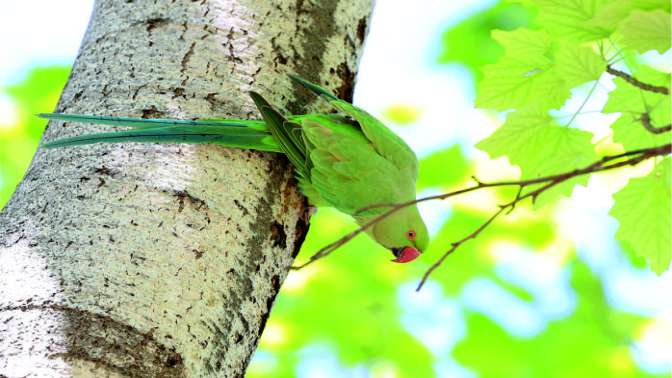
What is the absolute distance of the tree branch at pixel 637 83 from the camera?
1723 mm

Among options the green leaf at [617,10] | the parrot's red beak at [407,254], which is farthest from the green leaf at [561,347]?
the green leaf at [617,10]

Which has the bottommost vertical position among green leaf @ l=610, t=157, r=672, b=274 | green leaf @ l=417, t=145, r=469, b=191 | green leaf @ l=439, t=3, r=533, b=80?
green leaf @ l=417, t=145, r=469, b=191

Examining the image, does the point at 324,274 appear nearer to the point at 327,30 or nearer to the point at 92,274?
the point at 327,30

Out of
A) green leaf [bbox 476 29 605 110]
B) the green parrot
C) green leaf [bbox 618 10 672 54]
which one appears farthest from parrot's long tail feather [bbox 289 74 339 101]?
green leaf [bbox 618 10 672 54]

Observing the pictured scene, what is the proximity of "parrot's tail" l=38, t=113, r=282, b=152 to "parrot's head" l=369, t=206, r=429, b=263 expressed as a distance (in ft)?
3.17

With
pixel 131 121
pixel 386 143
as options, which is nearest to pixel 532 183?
pixel 131 121

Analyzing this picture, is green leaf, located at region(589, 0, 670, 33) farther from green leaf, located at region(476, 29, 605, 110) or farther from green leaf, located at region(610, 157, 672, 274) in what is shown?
green leaf, located at region(610, 157, 672, 274)

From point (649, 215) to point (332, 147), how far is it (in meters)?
1.10

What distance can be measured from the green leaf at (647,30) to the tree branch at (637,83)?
14cm

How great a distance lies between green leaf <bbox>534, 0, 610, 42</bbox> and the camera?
187 cm

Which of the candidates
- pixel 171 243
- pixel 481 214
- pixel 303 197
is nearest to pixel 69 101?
pixel 171 243

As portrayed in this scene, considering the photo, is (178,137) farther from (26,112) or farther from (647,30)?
(26,112)

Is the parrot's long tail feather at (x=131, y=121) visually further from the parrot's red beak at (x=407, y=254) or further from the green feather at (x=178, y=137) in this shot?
the parrot's red beak at (x=407, y=254)

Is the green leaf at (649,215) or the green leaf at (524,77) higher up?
the green leaf at (524,77)
